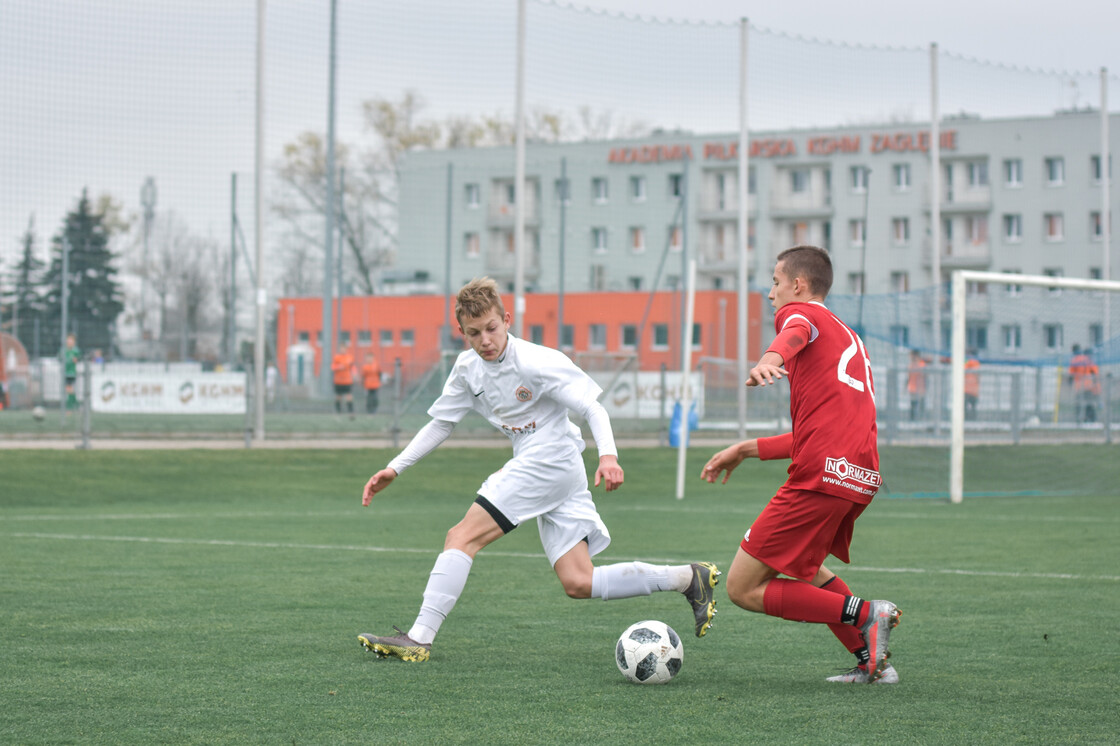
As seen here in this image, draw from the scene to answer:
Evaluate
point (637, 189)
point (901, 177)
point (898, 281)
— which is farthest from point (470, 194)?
point (901, 177)

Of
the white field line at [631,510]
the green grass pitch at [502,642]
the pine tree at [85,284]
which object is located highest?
the pine tree at [85,284]

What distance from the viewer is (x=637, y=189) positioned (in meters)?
23.7

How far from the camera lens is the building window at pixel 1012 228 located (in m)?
53.1

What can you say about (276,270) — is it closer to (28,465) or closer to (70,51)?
(70,51)

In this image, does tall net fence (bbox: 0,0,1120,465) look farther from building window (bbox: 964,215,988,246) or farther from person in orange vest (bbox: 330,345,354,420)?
building window (bbox: 964,215,988,246)

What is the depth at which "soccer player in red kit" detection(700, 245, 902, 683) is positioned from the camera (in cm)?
462

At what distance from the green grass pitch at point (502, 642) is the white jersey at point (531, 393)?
94cm

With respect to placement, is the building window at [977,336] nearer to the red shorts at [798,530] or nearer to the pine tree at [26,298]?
the pine tree at [26,298]

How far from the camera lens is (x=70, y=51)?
18.8m

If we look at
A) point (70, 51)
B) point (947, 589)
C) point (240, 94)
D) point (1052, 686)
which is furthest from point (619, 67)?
point (1052, 686)

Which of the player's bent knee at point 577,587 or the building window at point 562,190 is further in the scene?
the building window at point 562,190

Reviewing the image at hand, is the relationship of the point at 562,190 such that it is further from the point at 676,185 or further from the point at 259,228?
the point at 259,228

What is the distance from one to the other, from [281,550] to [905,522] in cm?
625

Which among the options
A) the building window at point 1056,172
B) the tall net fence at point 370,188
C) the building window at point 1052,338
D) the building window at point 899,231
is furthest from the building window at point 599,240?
the building window at point 1056,172
